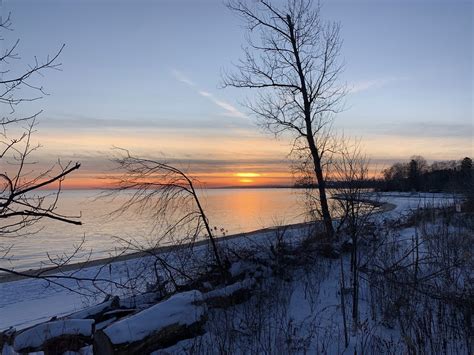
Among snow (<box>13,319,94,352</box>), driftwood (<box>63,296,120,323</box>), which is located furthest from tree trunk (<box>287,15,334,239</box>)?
snow (<box>13,319,94,352</box>)

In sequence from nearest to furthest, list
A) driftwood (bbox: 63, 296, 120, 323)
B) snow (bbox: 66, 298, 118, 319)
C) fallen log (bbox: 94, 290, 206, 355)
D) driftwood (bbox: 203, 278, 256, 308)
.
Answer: fallen log (bbox: 94, 290, 206, 355)
driftwood (bbox: 63, 296, 120, 323)
snow (bbox: 66, 298, 118, 319)
driftwood (bbox: 203, 278, 256, 308)

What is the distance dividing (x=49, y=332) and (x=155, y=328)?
4.89 feet

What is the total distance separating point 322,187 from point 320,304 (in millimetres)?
6171

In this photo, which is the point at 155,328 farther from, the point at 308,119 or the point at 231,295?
the point at 308,119

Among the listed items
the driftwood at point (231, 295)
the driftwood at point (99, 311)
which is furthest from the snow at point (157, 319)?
the driftwood at point (99, 311)

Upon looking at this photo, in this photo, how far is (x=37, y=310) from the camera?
12578 mm

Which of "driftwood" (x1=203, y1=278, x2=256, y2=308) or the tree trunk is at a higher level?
the tree trunk

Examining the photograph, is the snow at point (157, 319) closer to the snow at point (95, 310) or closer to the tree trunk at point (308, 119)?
the snow at point (95, 310)

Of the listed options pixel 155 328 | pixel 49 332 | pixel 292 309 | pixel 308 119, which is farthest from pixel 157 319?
pixel 308 119

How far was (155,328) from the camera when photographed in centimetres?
575

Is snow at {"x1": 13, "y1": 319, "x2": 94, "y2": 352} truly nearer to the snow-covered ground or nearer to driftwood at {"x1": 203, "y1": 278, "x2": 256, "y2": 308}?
the snow-covered ground

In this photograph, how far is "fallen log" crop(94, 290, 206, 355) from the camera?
540 centimetres

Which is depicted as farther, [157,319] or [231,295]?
[231,295]

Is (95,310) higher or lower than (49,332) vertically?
lower
